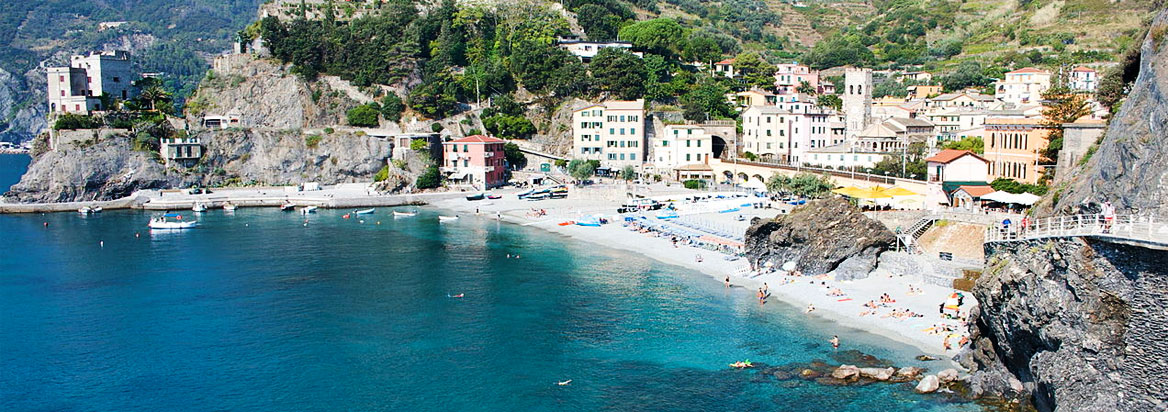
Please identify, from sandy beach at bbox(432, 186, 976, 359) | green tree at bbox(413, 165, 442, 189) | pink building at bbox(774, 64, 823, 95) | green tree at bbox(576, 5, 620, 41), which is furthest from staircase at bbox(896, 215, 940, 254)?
green tree at bbox(576, 5, 620, 41)

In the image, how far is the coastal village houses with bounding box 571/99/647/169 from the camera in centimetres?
7275

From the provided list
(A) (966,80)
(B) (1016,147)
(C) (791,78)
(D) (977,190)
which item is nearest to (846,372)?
(D) (977,190)

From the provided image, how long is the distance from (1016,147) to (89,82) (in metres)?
77.4

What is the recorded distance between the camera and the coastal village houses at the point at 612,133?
72.8 m

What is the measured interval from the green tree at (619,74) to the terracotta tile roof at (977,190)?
3742 cm

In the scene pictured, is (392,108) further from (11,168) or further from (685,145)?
(11,168)

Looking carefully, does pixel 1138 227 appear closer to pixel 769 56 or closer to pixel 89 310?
pixel 89 310

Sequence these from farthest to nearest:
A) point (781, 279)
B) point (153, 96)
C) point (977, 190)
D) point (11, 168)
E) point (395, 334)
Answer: point (11, 168)
point (153, 96)
point (977, 190)
point (781, 279)
point (395, 334)

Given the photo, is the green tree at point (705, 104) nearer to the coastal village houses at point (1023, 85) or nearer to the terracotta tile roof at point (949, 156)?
the coastal village houses at point (1023, 85)

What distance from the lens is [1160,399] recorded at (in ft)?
59.3

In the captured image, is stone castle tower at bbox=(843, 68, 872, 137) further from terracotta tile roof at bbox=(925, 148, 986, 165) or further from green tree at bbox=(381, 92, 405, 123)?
green tree at bbox=(381, 92, 405, 123)

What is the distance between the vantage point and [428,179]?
7231cm

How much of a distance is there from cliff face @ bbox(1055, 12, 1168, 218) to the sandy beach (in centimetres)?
798

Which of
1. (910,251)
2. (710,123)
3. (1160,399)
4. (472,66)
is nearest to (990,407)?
(1160,399)
